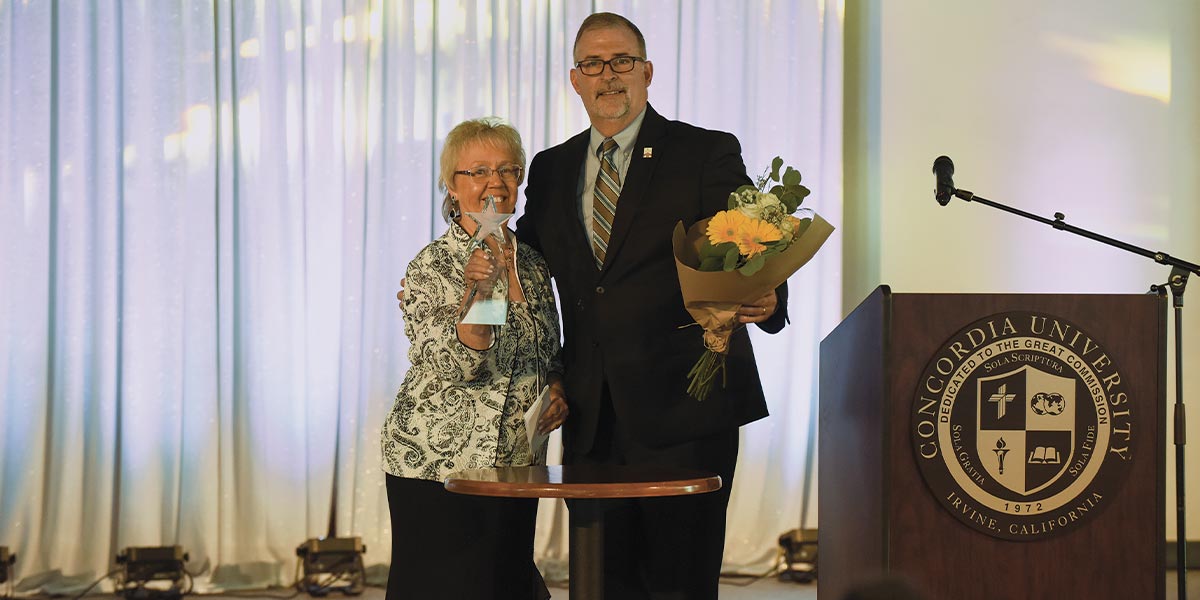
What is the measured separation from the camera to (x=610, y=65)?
2.65 m

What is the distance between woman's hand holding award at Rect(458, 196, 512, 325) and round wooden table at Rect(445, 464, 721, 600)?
352 mm

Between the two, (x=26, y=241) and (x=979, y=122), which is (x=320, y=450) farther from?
(x=979, y=122)

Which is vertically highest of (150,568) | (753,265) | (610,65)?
(610,65)

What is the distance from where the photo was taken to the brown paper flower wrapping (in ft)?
7.30

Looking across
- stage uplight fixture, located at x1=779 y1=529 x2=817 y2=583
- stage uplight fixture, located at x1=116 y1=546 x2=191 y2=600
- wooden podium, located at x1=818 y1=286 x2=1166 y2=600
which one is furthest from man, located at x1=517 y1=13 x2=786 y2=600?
stage uplight fixture, located at x1=116 y1=546 x2=191 y2=600

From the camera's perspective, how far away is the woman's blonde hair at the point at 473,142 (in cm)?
264

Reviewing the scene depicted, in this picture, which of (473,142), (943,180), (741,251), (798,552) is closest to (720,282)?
(741,251)

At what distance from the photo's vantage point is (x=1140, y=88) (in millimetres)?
4680

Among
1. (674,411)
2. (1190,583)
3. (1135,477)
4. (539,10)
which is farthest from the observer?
(539,10)

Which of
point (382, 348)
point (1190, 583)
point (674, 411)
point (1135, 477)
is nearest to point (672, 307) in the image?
point (674, 411)

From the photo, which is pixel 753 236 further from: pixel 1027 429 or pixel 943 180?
pixel 943 180

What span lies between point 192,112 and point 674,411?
9.64 ft

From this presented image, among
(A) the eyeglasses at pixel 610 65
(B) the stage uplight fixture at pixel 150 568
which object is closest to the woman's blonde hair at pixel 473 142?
(A) the eyeglasses at pixel 610 65

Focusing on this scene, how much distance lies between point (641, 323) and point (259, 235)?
8.42 feet
